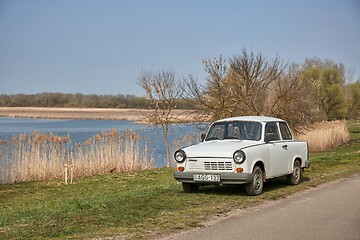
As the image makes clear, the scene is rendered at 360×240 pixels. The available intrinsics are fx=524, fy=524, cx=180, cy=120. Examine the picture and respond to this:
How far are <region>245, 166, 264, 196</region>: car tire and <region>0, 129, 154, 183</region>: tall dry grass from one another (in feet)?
32.6

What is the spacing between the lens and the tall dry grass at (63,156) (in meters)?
20.4

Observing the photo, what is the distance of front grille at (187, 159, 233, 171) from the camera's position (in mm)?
11562

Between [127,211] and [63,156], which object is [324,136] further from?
[127,211]

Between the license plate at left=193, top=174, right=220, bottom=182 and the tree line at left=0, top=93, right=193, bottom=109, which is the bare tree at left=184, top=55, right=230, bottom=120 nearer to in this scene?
the license plate at left=193, top=174, right=220, bottom=182

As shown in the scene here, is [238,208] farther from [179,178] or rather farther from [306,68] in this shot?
[306,68]

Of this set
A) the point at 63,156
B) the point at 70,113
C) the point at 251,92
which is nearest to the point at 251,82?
the point at 251,92

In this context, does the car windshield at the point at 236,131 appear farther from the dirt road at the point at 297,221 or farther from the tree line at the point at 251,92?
the tree line at the point at 251,92

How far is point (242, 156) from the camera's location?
11430 millimetres

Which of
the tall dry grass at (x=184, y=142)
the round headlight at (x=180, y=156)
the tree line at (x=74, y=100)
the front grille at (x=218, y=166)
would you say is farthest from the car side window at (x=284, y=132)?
the tree line at (x=74, y=100)

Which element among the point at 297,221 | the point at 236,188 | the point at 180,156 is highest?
the point at 180,156

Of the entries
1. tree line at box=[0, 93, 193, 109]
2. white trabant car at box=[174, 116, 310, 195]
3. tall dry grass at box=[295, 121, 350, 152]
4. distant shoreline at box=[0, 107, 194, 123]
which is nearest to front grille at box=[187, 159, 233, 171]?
white trabant car at box=[174, 116, 310, 195]

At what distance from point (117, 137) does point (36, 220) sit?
14.6 meters

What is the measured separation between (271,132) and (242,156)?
209cm

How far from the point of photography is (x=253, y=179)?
11.7m
